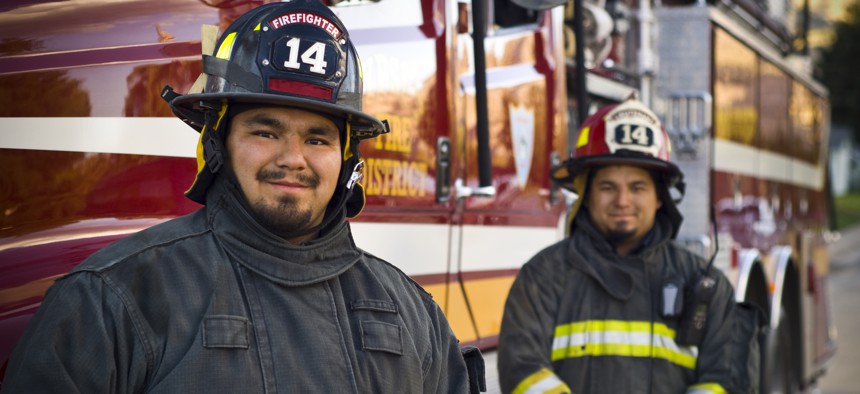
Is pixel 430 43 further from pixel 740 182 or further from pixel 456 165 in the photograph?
pixel 740 182

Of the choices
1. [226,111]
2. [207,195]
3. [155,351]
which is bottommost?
[155,351]

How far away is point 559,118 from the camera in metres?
4.57

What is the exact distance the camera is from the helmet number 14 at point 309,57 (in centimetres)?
206

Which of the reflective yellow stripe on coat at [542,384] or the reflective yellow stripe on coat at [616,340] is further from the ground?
the reflective yellow stripe on coat at [616,340]

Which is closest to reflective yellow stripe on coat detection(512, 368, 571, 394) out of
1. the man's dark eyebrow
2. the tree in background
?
the man's dark eyebrow

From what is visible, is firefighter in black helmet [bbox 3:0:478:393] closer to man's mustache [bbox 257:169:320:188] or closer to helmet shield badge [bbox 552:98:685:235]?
man's mustache [bbox 257:169:320:188]

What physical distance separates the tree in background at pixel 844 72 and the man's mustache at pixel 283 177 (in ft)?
151

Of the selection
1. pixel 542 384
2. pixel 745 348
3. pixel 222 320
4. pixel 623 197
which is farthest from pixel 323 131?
pixel 745 348

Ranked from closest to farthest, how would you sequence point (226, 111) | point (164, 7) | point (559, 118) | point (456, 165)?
point (226, 111) < point (164, 7) < point (456, 165) < point (559, 118)

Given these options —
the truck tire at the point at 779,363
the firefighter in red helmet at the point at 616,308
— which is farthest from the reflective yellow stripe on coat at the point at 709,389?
the truck tire at the point at 779,363

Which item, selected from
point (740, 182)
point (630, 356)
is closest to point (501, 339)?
point (630, 356)

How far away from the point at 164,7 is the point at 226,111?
0.61m

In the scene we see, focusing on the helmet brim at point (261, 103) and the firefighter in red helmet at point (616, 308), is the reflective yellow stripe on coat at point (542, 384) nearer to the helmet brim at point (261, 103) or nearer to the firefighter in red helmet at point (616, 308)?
the firefighter in red helmet at point (616, 308)

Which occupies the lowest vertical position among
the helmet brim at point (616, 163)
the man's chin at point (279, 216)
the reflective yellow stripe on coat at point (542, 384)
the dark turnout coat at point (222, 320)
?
the reflective yellow stripe on coat at point (542, 384)
